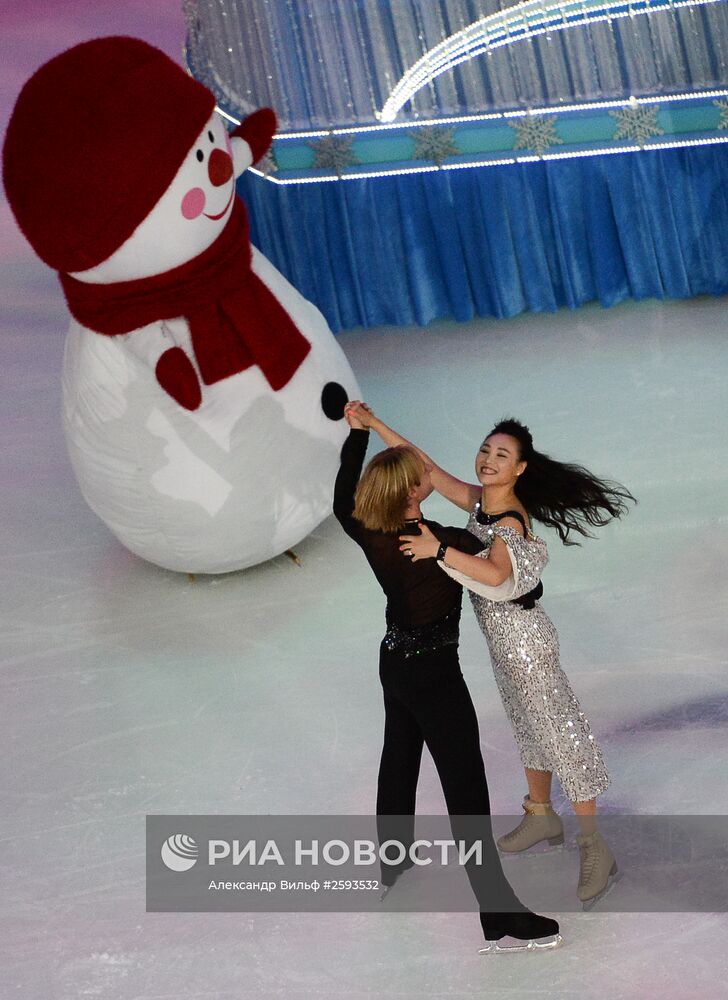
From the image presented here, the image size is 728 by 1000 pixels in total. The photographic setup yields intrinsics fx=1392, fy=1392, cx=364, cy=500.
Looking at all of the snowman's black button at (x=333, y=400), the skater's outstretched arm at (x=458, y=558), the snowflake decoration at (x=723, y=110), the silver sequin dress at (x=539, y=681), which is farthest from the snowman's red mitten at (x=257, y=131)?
the snowflake decoration at (x=723, y=110)

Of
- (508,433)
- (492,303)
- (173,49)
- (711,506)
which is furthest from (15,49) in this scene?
(508,433)

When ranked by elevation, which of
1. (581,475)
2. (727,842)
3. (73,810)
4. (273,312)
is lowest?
(727,842)

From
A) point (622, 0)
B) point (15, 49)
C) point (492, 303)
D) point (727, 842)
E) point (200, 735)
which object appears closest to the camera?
point (727, 842)

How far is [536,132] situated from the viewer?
5285 mm

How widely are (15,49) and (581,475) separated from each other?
7.28 metres

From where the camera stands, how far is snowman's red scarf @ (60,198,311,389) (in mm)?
3691

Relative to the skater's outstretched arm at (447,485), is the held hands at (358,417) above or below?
above


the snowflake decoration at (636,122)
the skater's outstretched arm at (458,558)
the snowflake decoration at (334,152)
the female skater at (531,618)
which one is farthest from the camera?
the snowflake decoration at (334,152)

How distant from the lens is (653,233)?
17.7 ft

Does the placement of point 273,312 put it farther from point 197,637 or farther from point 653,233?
point 653,233

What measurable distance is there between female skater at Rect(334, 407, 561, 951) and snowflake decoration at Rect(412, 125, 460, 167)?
9.76 ft

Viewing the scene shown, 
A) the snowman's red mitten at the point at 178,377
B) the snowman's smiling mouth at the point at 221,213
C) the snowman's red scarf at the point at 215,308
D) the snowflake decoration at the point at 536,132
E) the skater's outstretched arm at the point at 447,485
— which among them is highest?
the snowflake decoration at the point at 536,132

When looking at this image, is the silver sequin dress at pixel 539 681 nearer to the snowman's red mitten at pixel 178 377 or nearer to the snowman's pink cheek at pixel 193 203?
the snowman's red mitten at pixel 178 377

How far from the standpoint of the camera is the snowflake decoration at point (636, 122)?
5.22 metres
